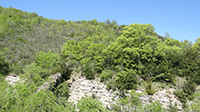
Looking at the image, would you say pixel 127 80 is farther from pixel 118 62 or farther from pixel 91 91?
pixel 91 91

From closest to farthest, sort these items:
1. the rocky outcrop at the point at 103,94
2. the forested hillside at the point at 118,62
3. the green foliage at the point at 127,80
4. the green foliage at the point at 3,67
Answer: the rocky outcrop at the point at 103,94, the green foliage at the point at 3,67, the forested hillside at the point at 118,62, the green foliage at the point at 127,80

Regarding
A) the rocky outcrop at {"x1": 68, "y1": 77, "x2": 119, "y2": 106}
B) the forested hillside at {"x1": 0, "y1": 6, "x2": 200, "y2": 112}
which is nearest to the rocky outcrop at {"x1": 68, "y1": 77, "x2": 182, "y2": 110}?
the rocky outcrop at {"x1": 68, "y1": 77, "x2": 119, "y2": 106}

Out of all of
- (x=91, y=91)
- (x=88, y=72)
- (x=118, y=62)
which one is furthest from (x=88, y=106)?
(x=118, y=62)

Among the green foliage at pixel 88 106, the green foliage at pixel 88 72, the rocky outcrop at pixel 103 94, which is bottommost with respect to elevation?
the rocky outcrop at pixel 103 94

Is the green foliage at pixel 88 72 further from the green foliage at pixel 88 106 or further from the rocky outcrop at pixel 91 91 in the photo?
the green foliage at pixel 88 106

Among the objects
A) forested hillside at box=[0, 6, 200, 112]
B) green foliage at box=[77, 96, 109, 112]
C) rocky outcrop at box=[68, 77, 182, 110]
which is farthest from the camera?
forested hillside at box=[0, 6, 200, 112]

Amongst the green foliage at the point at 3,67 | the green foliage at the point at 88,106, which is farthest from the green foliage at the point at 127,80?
the green foliage at the point at 3,67

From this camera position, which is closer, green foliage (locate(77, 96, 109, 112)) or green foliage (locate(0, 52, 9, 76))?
green foliage (locate(77, 96, 109, 112))

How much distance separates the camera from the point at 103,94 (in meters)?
18.2

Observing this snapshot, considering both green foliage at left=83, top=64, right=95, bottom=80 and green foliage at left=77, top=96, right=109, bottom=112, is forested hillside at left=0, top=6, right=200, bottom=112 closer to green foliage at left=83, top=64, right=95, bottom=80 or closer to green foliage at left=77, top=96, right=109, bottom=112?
green foliage at left=83, top=64, right=95, bottom=80

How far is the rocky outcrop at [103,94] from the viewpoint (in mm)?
16391

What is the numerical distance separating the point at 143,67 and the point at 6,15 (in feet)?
141

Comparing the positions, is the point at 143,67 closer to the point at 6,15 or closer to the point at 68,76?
the point at 68,76

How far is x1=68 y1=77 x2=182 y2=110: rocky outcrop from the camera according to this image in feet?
53.8
